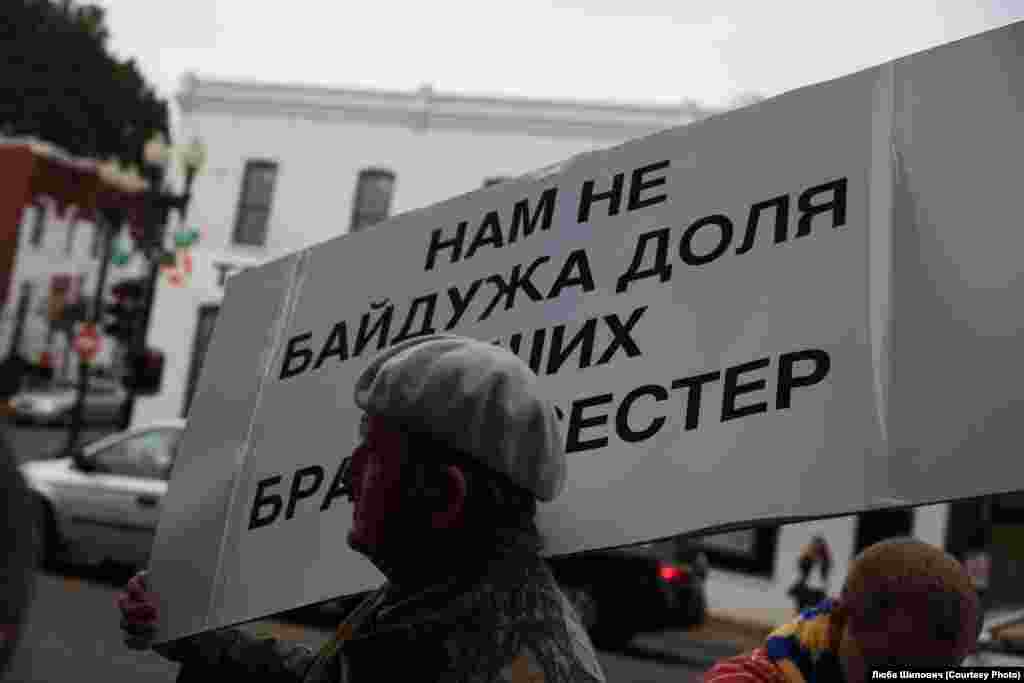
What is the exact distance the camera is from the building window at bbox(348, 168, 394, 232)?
24.4m

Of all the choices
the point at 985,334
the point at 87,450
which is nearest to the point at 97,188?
the point at 87,450

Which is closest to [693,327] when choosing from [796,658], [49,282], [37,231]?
[796,658]

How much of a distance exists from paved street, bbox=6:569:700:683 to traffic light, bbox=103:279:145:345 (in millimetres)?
7223

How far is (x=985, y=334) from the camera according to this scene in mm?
1410

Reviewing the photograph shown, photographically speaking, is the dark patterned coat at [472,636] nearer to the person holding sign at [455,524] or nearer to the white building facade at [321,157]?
the person holding sign at [455,524]

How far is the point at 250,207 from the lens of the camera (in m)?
25.4

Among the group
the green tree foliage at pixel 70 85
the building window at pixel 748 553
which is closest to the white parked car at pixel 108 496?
the building window at pixel 748 553

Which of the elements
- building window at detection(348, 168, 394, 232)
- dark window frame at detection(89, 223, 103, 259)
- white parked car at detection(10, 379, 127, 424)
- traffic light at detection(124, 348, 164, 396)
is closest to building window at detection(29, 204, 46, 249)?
dark window frame at detection(89, 223, 103, 259)

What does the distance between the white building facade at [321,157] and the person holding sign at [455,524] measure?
71.6 ft

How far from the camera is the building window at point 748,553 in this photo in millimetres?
21422

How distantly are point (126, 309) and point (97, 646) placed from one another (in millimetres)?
11211

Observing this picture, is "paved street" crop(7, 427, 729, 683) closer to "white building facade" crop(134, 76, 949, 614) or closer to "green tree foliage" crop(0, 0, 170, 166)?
"white building facade" crop(134, 76, 949, 614)

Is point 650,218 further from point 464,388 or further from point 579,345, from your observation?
point 464,388

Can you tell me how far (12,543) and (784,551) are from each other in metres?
20.8
